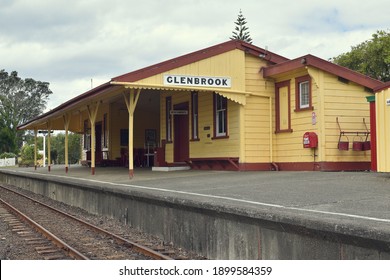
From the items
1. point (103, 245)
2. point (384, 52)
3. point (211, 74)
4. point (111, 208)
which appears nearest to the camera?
point (103, 245)

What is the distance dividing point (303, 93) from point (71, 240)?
8.53 m

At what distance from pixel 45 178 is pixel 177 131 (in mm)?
5366

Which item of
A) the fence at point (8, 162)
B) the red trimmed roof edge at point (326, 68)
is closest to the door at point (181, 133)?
the red trimmed roof edge at point (326, 68)

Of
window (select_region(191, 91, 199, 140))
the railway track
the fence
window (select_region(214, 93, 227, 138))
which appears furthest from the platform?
the fence

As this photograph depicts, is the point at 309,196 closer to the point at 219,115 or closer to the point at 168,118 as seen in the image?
the point at 219,115

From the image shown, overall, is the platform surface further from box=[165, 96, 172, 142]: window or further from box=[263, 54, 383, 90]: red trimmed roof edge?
box=[165, 96, 172, 142]: window

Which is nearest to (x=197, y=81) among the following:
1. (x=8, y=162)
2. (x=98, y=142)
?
(x=98, y=142)

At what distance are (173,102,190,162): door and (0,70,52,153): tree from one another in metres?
60.2

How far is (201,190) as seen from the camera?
11.0 meters

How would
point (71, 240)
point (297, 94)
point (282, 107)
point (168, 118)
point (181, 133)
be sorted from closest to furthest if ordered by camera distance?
point (71, 240)
point (297, 94)
point (282, 107)
point (181, 133)
point (168, 118)

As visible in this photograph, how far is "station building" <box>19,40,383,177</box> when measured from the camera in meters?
14.8

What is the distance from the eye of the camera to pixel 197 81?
15.7 meters
